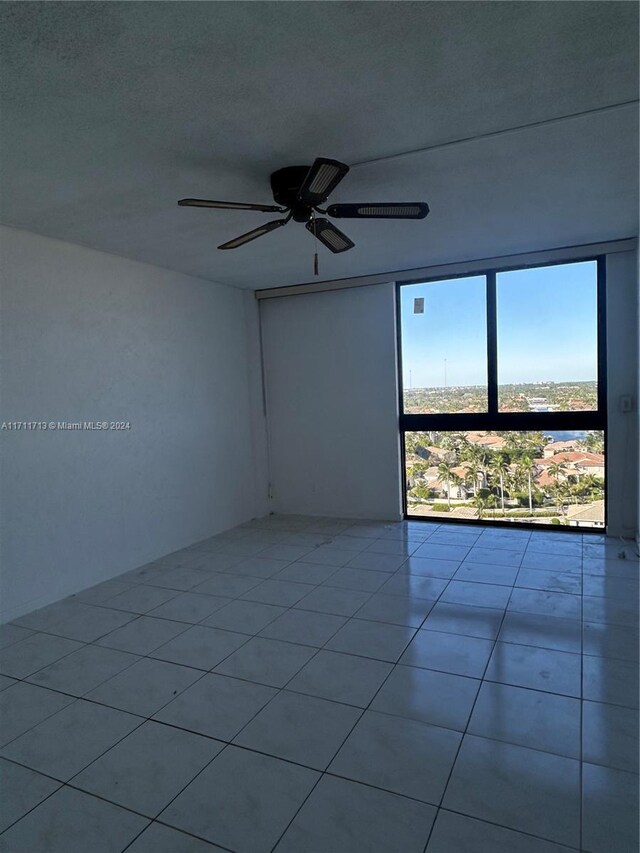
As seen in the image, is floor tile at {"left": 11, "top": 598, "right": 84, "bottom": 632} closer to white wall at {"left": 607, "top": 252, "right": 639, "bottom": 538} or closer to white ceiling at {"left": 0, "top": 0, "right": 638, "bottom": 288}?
white ceiling at {"left": 0, "top": 0, "right": 638, "bottom": 288}

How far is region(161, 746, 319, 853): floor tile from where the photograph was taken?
1608mm

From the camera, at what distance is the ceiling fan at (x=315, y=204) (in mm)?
2105

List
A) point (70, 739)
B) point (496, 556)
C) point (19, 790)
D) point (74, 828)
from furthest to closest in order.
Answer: point (496, 556) < point (70, 739) < point (19, 790) < point (74, 828)

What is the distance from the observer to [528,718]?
2100mm

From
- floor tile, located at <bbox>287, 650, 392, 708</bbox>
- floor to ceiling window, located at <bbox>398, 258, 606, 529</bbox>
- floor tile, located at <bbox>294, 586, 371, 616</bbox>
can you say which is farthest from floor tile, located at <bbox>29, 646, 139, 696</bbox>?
floor to ceiling window, located at <bbox>398, 258, 606, 529</bbox>

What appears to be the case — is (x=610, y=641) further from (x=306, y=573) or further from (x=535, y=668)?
(x=306, y=573)

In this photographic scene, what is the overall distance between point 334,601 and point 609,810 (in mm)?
1895

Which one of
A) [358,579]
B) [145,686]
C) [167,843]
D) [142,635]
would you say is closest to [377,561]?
[358,579]

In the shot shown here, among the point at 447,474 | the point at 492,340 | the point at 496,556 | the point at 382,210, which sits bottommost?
the point at 496,556

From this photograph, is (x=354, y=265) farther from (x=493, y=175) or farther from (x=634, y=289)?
(x=634, y=289)

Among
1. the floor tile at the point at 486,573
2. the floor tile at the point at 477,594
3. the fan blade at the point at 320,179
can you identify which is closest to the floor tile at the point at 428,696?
the floor tile at the point at 477,594

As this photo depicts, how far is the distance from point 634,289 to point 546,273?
735 millimetres

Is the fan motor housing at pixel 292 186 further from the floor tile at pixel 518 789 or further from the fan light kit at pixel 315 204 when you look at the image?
the floor tile at pixel 518 789

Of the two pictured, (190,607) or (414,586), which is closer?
(190,607)
